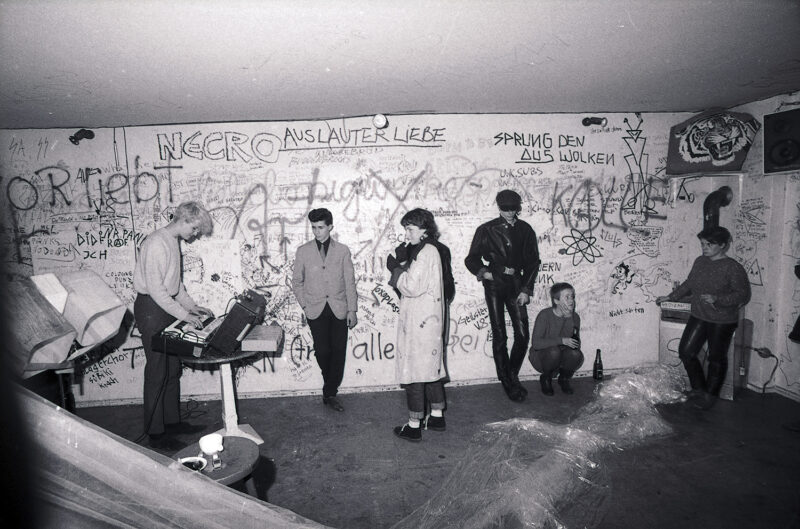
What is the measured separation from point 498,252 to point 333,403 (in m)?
2.41

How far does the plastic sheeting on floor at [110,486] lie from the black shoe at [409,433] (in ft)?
7.28

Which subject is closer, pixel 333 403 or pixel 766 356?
pixel 333 403

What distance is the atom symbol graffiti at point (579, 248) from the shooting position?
5367mm

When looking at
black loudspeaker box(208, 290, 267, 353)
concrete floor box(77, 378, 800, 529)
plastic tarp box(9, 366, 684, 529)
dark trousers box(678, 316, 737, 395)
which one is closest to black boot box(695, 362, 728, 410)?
dark trousers box(678, 316, 737, 395)

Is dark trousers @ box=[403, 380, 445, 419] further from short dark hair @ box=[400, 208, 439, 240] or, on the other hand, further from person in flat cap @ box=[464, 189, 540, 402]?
short dark hair @ box=[400, 208, 439, 240]

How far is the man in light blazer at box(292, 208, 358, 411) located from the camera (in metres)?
4.56

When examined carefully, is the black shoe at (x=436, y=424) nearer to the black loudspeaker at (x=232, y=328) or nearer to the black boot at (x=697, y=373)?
the black loudspeaker at (x=232, y=328)

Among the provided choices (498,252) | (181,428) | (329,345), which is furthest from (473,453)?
(181,428)

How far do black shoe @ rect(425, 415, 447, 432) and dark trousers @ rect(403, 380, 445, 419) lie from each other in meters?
0.12

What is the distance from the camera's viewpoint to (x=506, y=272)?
4.89 meters

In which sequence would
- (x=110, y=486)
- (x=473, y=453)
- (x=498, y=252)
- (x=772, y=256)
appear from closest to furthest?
1. (x=110, y=486)
2. (x=473, y=453)
3. (x=772, y=256)
4. (x=498, y=252)

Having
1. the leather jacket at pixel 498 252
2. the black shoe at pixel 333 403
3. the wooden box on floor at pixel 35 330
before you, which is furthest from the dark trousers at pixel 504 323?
the wooden box on floor at pixel 35 330

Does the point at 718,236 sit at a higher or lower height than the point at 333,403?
higher

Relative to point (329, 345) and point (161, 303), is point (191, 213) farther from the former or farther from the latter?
point (329, 345)
